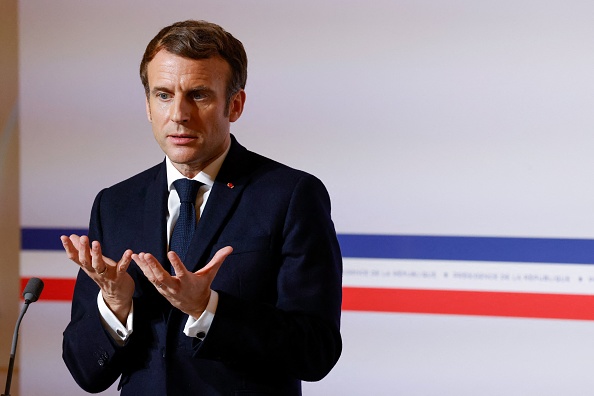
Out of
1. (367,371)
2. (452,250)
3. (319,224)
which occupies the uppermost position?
(319,224)

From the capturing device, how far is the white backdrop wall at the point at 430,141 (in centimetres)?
328

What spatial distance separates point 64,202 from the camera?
3785mm

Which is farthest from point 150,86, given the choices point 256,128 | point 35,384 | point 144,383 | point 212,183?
point 35,384

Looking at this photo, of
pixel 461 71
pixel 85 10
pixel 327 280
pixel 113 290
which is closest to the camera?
pixel 113 290

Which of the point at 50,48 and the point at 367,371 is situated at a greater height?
the point at 50,48

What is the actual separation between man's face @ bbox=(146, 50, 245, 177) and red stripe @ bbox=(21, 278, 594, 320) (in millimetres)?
1615

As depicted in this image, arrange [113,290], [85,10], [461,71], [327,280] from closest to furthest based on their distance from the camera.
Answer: [113,290], [327,280], [461,71], [85,10]

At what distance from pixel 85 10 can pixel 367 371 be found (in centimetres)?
190

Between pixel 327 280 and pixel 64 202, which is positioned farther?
pixel 64 202

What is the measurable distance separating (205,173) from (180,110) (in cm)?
17

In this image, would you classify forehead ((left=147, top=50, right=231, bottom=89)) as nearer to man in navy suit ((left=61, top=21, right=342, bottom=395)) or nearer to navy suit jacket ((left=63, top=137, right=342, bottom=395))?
man in navy suit ((left=61, top=21, right=342, bottom=395))

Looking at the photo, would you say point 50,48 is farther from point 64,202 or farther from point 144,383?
point 144,383

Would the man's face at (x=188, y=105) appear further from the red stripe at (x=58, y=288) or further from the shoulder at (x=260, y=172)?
the red stripe at (x=58, y=288)

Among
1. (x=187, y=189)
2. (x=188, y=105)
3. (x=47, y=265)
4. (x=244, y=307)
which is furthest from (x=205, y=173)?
(x=47, y=265)
